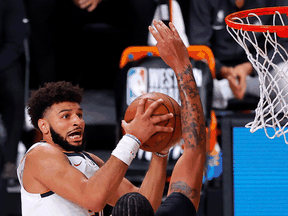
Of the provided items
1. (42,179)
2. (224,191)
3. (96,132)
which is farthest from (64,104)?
(96,132)

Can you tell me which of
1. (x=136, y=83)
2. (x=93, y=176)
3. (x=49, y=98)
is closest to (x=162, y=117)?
(x=93, y=176)

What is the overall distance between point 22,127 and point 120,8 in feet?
7.56

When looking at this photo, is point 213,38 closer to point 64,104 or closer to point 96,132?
point 96,132

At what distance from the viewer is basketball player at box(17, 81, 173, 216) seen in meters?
1.76

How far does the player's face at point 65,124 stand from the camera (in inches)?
82.3

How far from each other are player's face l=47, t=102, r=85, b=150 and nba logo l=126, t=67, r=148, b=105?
2.47 metres

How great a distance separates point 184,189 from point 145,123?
365mm

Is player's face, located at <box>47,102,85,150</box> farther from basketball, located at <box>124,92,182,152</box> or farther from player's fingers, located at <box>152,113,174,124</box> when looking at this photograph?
player's fingers, located at <box>152,113,174,124</box>

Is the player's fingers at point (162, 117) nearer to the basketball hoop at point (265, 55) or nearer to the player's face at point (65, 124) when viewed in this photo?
the player's face at point (65, 124)

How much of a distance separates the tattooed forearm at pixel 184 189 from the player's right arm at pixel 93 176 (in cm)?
29

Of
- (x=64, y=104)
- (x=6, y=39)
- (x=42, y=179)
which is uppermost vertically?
(x=6, y=39)

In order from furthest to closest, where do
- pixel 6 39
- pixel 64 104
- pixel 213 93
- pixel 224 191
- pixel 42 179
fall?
pixel 6 39 → pixel 213 93 → pixel 224 191 → pixel 64 104 → pixel 42 179

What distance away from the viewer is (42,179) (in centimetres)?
187

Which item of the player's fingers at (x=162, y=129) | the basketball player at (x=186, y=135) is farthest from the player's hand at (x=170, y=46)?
the player's fingers at (x=162, y=129)
